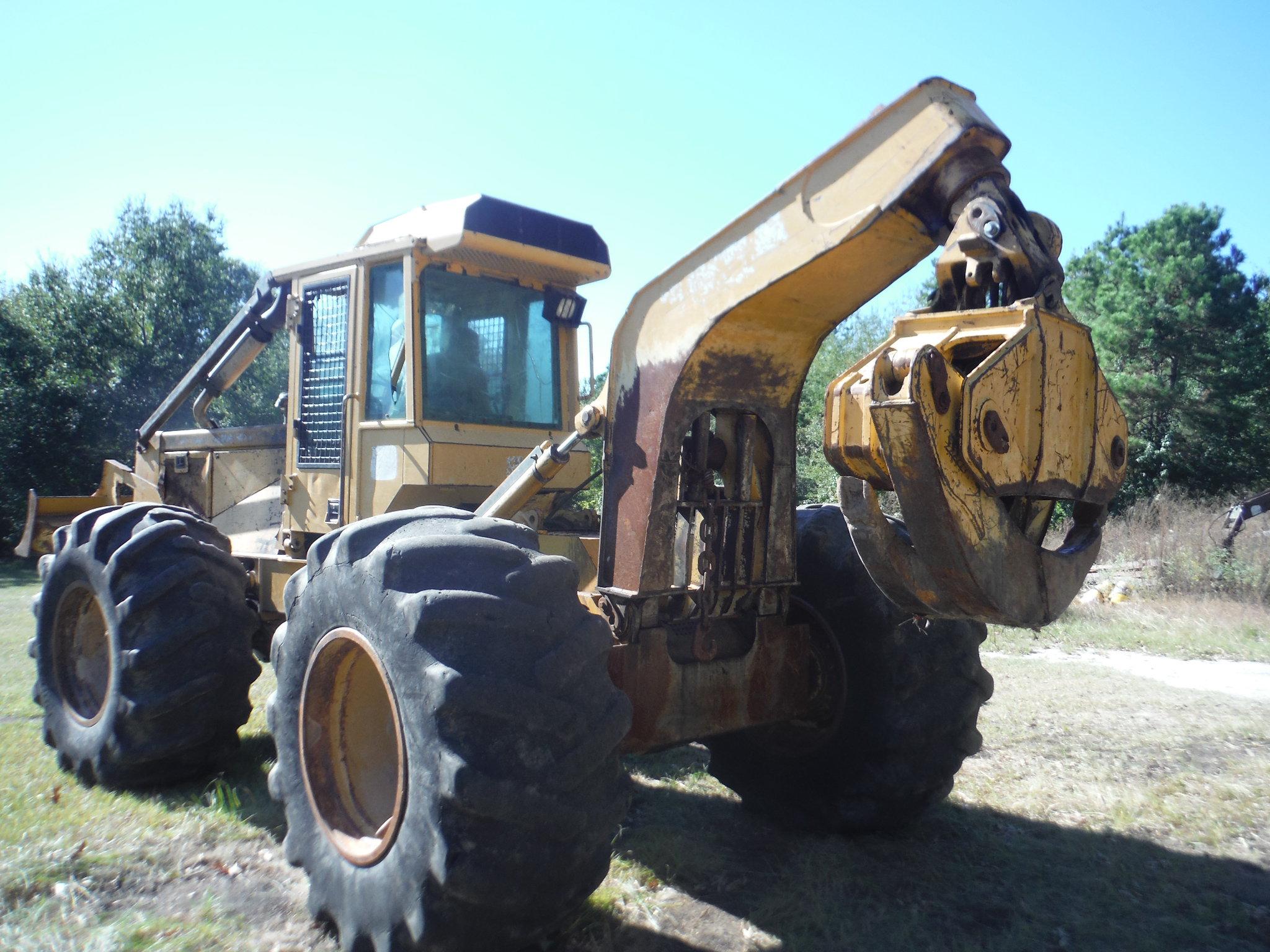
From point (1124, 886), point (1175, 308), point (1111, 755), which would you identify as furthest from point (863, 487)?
point (1175, 308)

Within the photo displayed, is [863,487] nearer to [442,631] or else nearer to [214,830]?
[442,631]

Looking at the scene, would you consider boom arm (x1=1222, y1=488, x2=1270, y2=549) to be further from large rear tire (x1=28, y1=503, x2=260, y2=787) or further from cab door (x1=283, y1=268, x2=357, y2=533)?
large rear tire (x1=28, y1=503, x2=260, y2=787)

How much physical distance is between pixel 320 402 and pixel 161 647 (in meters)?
1.40

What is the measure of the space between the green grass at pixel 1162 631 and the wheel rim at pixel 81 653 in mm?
7486

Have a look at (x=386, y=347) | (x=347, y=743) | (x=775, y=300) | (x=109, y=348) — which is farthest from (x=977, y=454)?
(x=109, y=348)

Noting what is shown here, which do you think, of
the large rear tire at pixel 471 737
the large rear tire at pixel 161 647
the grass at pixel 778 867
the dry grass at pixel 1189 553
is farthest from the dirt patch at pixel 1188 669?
the large rear tire at pixel 161 647

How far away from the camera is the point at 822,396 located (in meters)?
27.4

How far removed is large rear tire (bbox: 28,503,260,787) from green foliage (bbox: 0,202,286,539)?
A: 16.1 m

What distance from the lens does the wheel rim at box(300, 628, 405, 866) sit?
3.18m

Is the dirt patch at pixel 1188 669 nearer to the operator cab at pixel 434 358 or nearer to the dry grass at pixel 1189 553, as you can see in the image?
the dry grass at pixel 1189 553

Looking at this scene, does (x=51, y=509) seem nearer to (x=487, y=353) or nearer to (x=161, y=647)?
(x=161, y=647)

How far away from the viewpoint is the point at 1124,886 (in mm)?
3725

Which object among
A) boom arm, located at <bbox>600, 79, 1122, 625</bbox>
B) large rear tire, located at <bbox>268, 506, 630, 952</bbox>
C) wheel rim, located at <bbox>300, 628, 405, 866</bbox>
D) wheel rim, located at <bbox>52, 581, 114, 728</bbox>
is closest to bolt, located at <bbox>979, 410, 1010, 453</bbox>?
boom arm, located at <bbox>600, 79, 1122, 625</bbox>

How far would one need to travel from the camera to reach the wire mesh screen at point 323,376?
473cm
